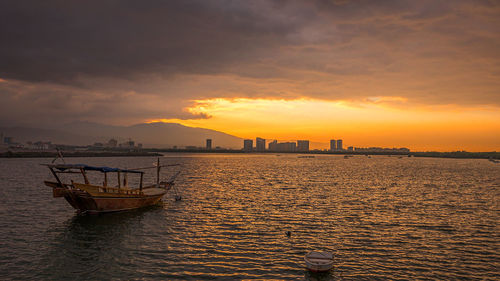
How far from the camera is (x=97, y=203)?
106 ft

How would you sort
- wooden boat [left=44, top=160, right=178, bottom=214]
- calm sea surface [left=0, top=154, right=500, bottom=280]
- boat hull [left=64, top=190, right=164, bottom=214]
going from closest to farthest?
calm sea surface [left=0, top=154, right=500, bottom=280] < wooden boat [left=44, top=160, right=178, bottom=214] < boat hull [left=64, top=190, right=164, bottom=214]

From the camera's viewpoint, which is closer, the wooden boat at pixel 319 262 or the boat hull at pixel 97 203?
the wooden boat at pixel 319 262

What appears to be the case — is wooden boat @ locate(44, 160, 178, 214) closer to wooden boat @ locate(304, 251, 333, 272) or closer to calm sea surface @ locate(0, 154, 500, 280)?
calm sea surface @ locate(0, 154, 500, 280)

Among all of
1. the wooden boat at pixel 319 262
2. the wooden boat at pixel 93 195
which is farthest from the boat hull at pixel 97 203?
the wooden boat at pixel 319 262

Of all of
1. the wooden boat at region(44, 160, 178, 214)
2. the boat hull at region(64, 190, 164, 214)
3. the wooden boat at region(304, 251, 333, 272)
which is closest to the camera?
the wooden boat at region(304, 251, 333, 272)

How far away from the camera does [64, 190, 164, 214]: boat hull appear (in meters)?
31.7

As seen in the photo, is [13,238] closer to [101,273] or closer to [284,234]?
[101,273]

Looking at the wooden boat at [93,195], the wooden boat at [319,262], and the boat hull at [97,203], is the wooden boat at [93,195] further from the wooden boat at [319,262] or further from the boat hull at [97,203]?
the wooden boat at [319,262]

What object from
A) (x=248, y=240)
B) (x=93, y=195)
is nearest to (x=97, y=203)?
(x=93, y=195)

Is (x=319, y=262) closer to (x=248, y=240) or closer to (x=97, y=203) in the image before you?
(x=248, y=240)

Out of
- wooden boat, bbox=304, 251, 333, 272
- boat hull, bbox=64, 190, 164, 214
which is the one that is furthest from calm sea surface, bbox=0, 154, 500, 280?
boat hull, bbox=64, 190, 164, 214

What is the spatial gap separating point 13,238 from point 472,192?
64.2 m

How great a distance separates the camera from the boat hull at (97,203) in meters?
31.7

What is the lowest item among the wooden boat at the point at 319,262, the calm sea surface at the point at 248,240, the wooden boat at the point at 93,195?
the calm sea surface at the point at 248,240
